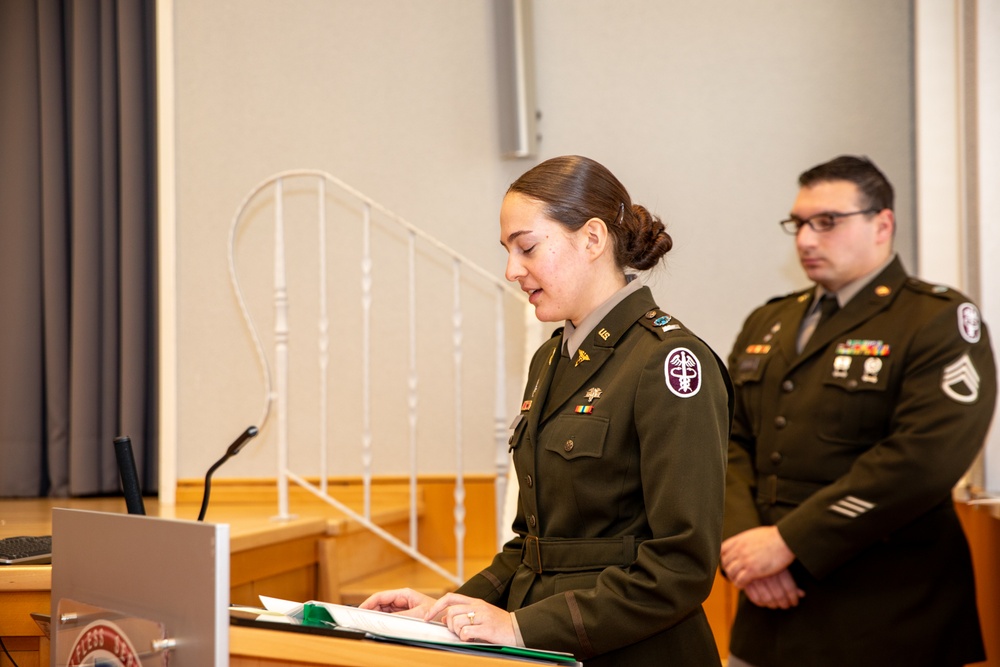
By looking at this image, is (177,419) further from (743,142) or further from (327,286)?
(743,142)

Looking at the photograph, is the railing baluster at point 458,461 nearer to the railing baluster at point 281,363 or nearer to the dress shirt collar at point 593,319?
the railing baluster at point 281,363

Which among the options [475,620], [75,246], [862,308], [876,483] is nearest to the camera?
[475,620]

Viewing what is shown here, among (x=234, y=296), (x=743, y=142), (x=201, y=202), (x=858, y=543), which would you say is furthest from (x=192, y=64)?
(x=858, y=543)

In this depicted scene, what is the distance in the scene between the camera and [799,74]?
3.19 m

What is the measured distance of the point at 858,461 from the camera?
2078 mm

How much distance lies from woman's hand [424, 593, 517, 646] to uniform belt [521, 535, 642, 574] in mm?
144

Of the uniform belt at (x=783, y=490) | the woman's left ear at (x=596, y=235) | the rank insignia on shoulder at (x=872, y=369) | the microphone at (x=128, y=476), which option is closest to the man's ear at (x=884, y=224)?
the rank insignia on shoulder at (x=872, y=369)

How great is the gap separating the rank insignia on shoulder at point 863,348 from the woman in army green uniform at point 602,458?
883mm

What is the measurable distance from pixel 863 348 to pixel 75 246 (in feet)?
8.96

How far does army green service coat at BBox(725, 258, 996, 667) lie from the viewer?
2031 millimetres

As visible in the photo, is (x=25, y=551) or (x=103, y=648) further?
(x=25, y=551)

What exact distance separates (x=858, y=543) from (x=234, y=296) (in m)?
2.19

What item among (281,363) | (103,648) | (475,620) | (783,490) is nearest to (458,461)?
(281,363)

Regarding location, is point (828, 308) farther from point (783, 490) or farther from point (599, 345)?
point (599, 345)
